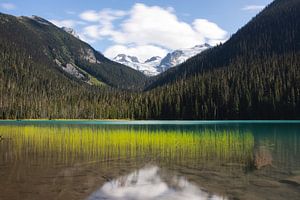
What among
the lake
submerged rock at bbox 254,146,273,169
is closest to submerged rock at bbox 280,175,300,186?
the lake

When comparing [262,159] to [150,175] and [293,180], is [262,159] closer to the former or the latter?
[293,180]

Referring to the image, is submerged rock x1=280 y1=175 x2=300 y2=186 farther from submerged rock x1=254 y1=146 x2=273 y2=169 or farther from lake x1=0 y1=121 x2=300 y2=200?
submerged rock x1=254 y1=146 x2=273 y2=169

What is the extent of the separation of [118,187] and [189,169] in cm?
756

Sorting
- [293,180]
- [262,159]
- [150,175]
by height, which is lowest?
[150,175]

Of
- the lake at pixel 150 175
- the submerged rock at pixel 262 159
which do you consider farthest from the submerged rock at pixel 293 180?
the submerged rock at pixel 262 159

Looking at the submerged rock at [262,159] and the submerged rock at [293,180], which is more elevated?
the submerged rock at [262,159]

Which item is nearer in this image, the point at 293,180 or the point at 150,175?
the point at 293,180

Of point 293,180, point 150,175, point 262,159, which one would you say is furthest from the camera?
point 262,159

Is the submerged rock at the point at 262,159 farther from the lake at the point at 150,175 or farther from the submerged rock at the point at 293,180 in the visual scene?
the submerged rock at the point at 293,180

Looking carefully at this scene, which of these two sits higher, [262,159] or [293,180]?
[262,159]

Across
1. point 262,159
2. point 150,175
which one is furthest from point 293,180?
point 262,159

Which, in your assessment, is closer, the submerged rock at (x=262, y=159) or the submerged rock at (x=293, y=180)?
the submerged rock at (x=293, y=180)

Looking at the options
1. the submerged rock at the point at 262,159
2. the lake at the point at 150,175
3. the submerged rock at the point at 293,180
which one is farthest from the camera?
the submerged rock at the point at 262,159

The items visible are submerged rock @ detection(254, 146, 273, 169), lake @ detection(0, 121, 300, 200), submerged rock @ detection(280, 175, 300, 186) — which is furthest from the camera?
submerged rock @ detection(254, 146, 273, 169)
